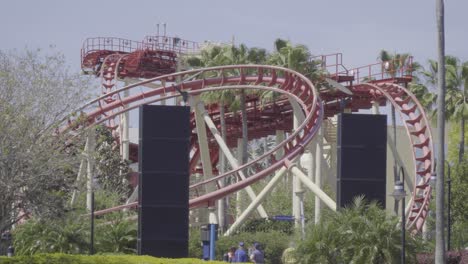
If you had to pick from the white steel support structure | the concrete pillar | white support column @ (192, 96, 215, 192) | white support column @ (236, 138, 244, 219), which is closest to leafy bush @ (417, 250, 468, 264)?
the concrete pillar

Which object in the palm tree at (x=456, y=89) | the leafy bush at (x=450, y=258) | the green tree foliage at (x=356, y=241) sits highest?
the palm tree at (x=456, y=89)

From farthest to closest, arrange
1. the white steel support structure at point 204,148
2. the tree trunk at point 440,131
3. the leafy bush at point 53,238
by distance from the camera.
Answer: the white steel support structure at point 204,148 → the leafy bush at point 53,238 → the tree trunk at point 440,131

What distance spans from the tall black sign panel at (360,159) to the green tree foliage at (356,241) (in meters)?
1.02

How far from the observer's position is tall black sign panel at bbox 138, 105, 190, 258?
2767 cm

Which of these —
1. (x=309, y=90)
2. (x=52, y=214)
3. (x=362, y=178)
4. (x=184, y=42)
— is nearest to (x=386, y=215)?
(x=362, y=178)

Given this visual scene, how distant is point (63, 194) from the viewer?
30.0 metres

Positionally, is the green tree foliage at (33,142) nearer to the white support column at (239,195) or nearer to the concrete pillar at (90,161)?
the concrete pillar at (90,161)

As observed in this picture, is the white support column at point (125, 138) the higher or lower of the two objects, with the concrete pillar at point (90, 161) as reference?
higher

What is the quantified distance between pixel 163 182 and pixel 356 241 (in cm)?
490

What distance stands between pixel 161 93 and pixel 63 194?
658 inches

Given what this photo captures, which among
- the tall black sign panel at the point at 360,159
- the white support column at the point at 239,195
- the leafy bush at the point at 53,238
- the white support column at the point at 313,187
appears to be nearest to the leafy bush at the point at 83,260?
the tall black sign panel at the point at 360,159

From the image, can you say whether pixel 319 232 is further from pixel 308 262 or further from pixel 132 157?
pixel 132 157

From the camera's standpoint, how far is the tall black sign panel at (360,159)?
2830cm

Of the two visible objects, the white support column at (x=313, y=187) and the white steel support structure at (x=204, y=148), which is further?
the white steel support structure at (x=204, y=148)
